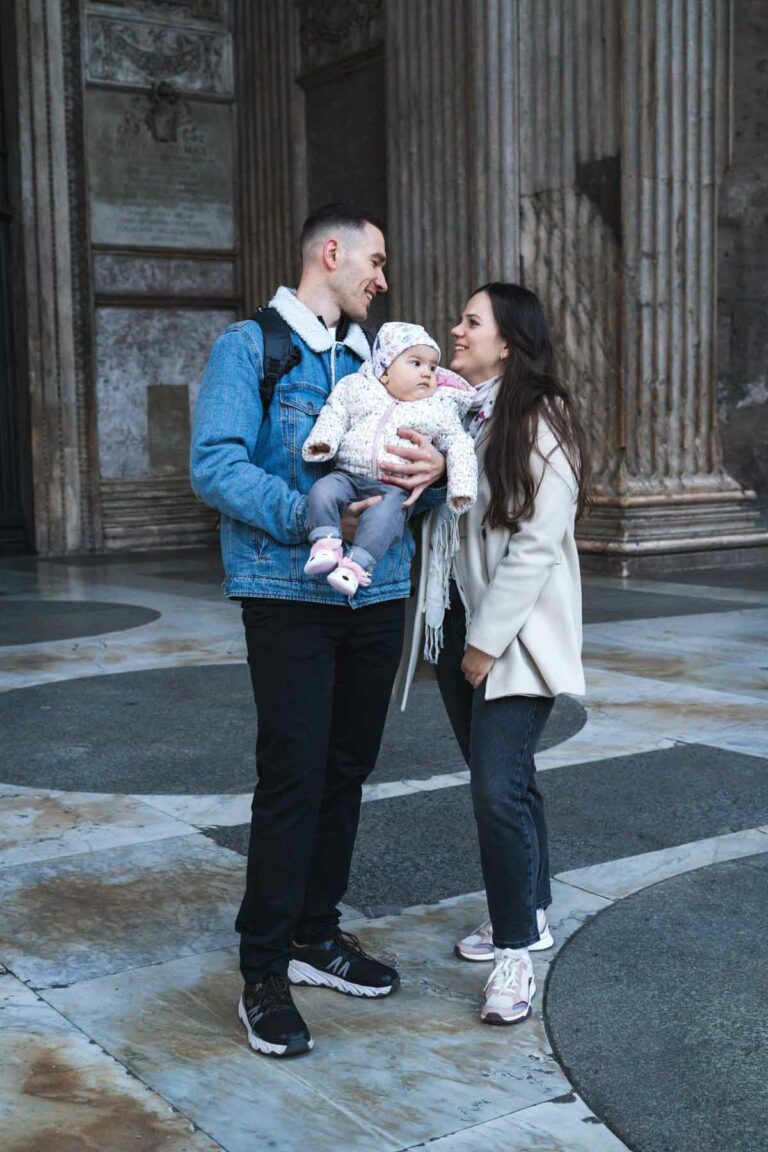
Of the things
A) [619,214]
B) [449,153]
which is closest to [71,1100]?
[619,214]

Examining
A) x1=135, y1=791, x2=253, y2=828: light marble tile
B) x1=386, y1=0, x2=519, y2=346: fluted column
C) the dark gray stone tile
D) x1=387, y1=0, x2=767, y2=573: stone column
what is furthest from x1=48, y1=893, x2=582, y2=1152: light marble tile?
x1=386, y1=0, x2=519, y2=346: fluted column

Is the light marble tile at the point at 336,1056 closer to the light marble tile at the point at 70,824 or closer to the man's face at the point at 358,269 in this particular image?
the light marble tile at the point at 70,824

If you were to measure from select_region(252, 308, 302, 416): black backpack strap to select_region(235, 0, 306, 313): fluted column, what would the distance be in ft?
39.4

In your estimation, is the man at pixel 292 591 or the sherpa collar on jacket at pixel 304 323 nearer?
the man at pixel 292 591

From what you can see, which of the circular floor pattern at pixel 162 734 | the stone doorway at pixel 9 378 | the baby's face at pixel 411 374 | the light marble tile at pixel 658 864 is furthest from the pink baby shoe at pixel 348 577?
the stone doorway at pixel 9 378

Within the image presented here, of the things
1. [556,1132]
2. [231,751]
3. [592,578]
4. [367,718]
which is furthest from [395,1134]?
[592,578]

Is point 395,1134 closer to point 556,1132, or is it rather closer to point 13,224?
point 556,1132

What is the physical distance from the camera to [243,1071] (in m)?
2.75

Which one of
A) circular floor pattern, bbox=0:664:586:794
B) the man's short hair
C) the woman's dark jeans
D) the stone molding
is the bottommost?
circular floor pattern, bbox=0:664:586:794

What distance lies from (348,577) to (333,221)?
0.77 metres

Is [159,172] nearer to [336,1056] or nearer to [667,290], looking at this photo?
[667,290]

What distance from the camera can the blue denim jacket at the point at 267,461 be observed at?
9.39 ft

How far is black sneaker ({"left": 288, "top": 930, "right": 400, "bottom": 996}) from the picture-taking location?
3.12 metres

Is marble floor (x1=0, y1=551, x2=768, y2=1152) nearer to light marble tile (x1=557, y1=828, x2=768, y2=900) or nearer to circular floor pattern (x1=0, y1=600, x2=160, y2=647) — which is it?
light marble tile (x1=557, y1=828, x2=768, y2=900)
